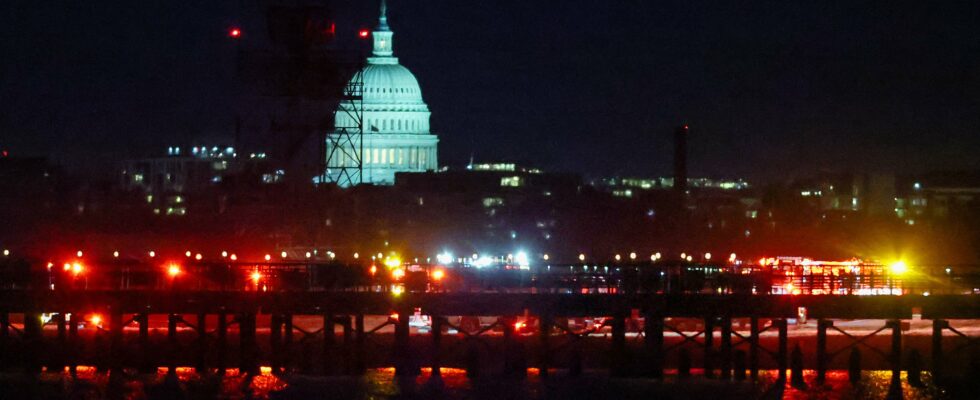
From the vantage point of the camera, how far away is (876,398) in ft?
179

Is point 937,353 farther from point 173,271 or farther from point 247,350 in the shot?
point 173,271

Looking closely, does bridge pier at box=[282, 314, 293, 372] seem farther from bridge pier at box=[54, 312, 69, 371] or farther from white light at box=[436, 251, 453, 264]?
white light at box=[436, 251, 453, 264]

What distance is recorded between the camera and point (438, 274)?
233 ft

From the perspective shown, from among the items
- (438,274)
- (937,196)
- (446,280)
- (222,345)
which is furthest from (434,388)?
(937,196)

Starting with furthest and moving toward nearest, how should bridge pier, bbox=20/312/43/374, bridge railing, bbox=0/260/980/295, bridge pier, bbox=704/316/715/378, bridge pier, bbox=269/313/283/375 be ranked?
bridge railing, bbox=0/260/980/295
bridge pier, bbox=20/312/43/374
bridge pier, bbox=269/313/283/375
bridge pier, bbox=704/316/715/378

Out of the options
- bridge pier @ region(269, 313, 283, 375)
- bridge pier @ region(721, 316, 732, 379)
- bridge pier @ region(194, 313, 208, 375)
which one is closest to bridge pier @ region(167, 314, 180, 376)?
bridge pier @ region(194, 313, 208, 375)

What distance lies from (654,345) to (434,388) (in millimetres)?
6426

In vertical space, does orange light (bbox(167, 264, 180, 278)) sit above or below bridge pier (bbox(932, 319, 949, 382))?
above

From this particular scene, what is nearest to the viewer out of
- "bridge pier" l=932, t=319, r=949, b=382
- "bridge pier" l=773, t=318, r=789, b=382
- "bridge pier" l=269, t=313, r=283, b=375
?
"bridge pier" l=932, t=319, r=949, b=382

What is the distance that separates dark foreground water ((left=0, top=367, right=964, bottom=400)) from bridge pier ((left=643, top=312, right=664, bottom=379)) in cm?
44

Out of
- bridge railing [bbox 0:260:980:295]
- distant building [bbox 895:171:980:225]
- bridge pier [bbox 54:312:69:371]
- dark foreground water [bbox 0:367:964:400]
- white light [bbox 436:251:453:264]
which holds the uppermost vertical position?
distant building [bbox 895:171:980:225]

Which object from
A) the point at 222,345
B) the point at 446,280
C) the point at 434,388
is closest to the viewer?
the point at 434,388

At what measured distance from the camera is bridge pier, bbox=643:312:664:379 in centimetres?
5700

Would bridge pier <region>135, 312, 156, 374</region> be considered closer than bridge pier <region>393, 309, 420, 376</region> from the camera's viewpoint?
No
